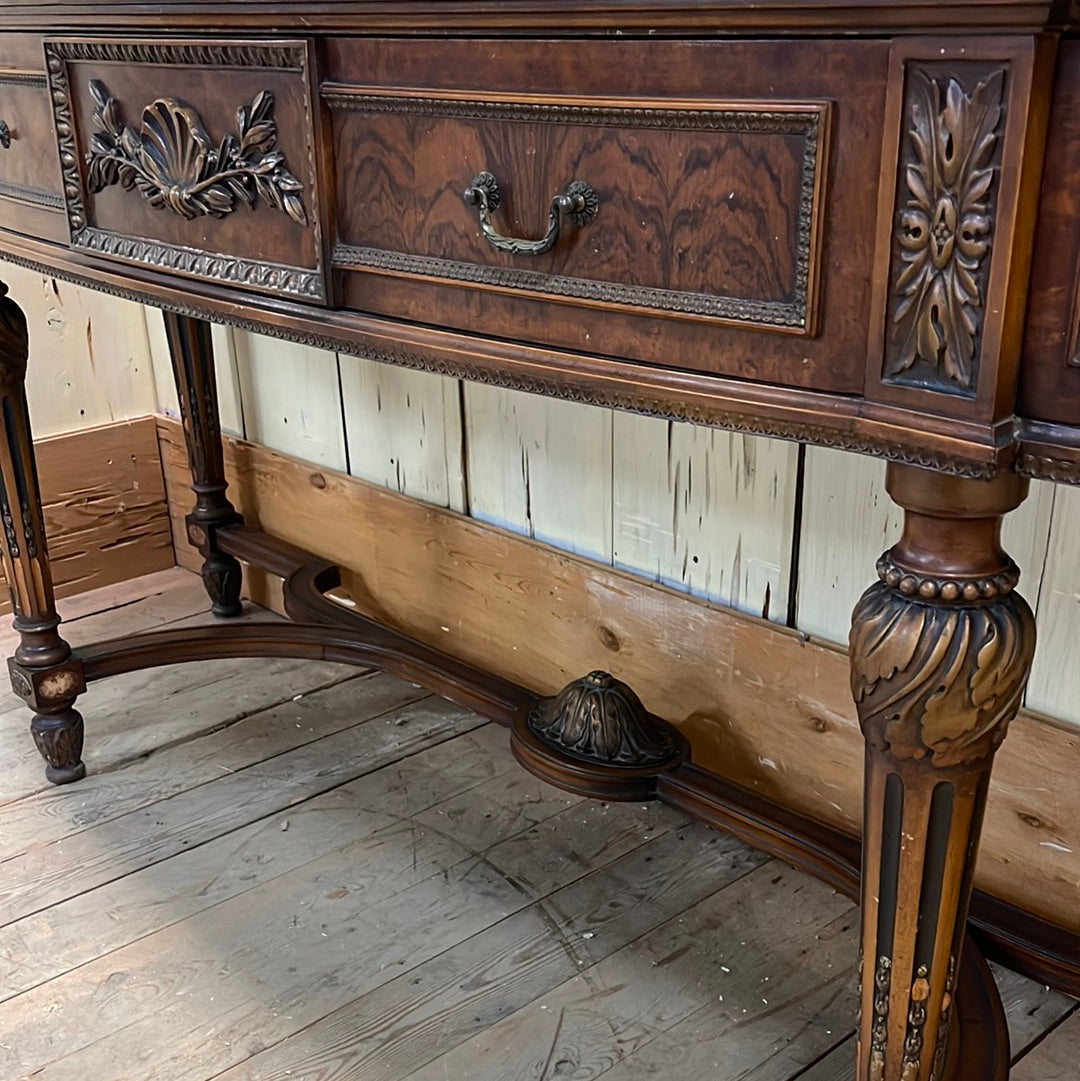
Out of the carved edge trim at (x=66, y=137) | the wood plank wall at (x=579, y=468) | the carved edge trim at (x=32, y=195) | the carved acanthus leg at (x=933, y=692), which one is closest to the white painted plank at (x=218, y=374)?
the wood plank wall at (x=579, y=468)

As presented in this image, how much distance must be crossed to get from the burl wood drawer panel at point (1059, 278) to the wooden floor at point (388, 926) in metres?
0.63

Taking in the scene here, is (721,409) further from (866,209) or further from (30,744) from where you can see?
(30,744)

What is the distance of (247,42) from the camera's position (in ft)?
2.34

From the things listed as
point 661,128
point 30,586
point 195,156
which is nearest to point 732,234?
point 661,128

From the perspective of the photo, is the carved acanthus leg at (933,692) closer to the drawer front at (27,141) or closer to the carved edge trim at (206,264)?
the carved edge trim at (206,264)

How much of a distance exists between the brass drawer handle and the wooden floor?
→ 628 millimetres

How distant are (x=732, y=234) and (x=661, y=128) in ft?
0.19

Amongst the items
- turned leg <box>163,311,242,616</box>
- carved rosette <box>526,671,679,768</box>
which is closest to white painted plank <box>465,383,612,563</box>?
carved rosette <box>526,671,679,768</box>

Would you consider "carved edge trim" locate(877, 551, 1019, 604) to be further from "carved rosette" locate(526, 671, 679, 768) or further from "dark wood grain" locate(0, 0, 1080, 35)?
"carved rosette" locate(526, 671, 679, 768)

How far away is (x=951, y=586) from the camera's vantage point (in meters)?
0.54

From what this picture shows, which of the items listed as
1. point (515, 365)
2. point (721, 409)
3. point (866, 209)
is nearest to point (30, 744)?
point (515, 365)

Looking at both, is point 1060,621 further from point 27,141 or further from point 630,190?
point 27,141

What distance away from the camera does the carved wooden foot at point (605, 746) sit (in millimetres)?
1193

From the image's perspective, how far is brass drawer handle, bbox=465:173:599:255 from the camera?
58 centimetres
